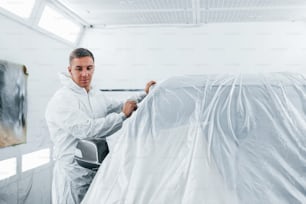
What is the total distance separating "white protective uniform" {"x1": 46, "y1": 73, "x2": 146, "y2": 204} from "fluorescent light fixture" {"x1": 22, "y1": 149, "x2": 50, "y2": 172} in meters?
0.91

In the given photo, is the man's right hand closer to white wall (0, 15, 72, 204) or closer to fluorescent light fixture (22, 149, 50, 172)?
white wall (0, 15, 72, 204)

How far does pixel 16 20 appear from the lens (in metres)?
2.65

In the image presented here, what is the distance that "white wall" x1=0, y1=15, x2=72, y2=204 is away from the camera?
256cm

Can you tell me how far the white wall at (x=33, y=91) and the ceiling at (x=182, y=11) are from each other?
1.66 ft

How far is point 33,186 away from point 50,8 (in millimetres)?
1744

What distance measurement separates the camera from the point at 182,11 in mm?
3232

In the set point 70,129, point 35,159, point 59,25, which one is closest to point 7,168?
point 35,159

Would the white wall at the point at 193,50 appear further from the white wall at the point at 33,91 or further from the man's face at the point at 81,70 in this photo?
the man's face at the point at 81,70

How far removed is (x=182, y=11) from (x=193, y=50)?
0.69 meters

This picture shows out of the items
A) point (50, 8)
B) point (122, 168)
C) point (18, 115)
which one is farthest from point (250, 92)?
point (50, 8)

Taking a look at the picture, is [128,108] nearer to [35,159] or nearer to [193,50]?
[35,159]

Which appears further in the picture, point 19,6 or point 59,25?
point 59,25

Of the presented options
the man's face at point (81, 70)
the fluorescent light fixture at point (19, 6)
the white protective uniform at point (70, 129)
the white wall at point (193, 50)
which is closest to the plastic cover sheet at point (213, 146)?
the white protective uniform at point (70, 129)

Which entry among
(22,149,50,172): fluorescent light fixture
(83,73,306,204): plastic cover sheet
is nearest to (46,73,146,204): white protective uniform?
(83,73,306,204): plastic cover sheet
